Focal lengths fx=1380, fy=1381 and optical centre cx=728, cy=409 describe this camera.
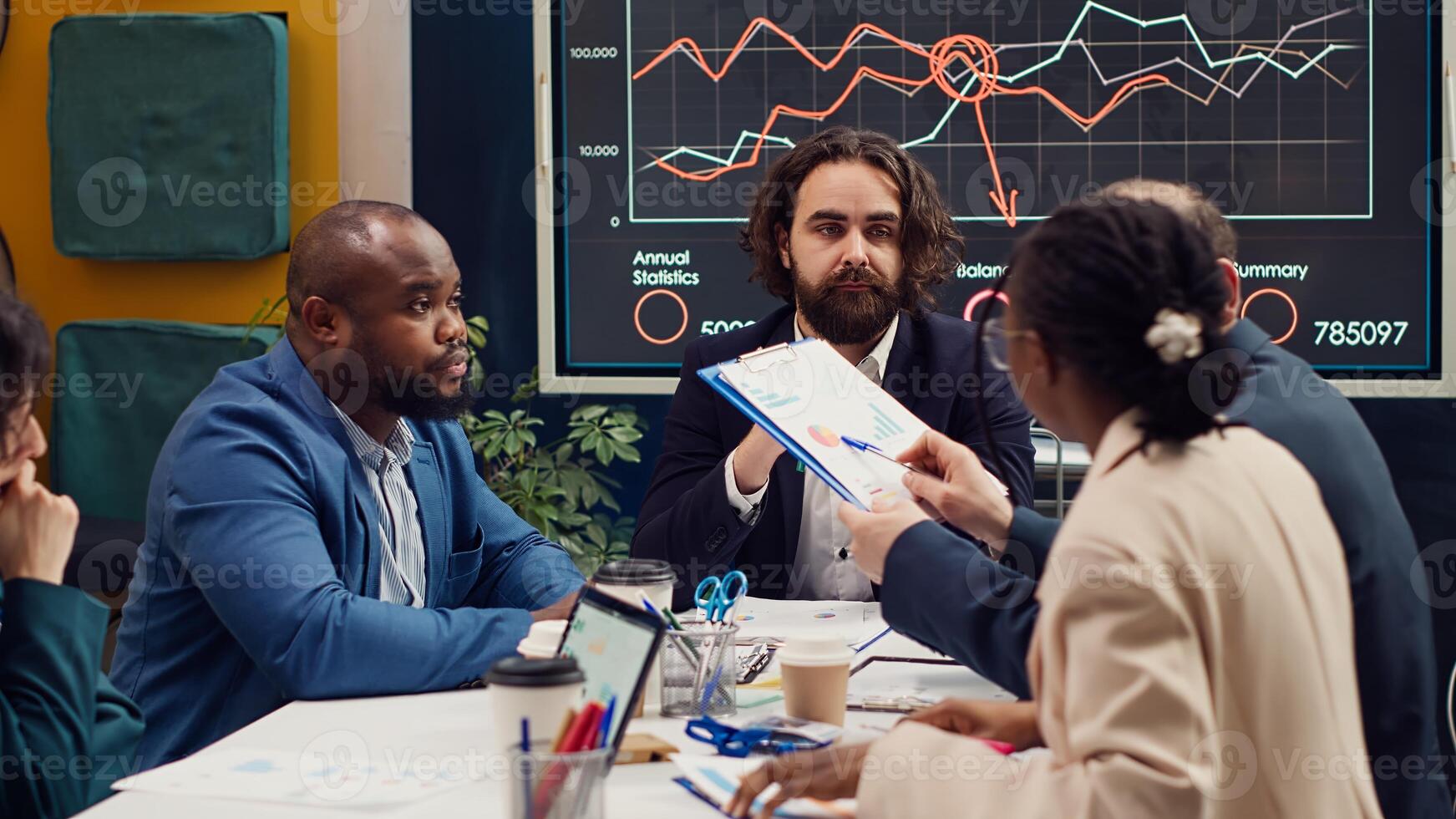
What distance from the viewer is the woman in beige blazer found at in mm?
1129

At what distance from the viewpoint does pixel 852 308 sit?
3.23 meters

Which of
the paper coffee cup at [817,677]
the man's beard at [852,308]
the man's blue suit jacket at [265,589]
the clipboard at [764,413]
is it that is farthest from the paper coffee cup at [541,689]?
the man's beard at [852,308]

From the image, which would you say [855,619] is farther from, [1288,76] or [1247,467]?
[1288,76]

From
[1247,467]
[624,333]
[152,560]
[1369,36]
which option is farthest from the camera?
[624,333]

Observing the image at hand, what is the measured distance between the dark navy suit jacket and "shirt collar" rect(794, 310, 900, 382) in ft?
0.06

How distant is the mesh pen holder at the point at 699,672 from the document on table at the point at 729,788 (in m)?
0.22

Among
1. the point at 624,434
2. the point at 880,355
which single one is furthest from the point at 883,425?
the point at 624,434

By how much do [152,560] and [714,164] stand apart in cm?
235

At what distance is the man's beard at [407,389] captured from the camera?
234 cm

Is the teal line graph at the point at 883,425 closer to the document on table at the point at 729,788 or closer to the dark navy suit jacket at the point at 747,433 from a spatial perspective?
the dark navy suit jacket at the point at 747,433

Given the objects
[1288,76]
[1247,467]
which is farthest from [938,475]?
[1288,76]

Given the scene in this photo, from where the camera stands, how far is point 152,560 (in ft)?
7.00

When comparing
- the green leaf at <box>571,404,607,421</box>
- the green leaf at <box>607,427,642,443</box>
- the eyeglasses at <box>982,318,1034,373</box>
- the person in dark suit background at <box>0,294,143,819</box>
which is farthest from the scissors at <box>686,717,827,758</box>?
the green leaf at <box>571,404,607,421</box>

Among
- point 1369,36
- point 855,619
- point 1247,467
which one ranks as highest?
point 1369,36
